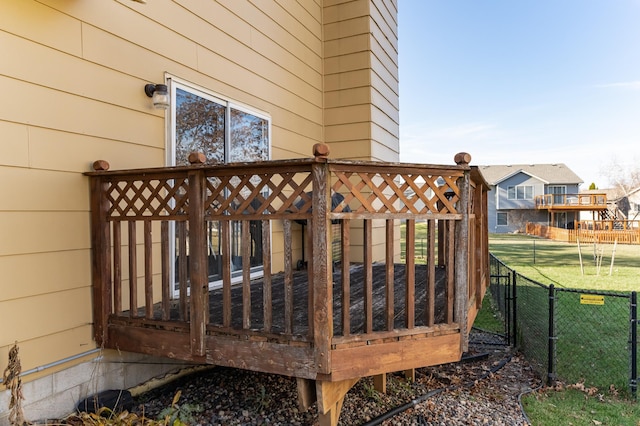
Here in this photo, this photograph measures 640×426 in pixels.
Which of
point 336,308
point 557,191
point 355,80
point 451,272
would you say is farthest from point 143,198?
point 557,191

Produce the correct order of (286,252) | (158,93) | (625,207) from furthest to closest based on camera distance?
(625,207)
(158,93)
(286,252)

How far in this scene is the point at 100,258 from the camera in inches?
113

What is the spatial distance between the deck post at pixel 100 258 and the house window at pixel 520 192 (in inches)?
1372

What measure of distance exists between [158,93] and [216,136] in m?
0.81

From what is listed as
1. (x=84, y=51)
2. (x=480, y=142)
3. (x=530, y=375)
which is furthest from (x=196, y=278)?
(x=480, y=142)

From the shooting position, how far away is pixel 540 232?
29.6 meters

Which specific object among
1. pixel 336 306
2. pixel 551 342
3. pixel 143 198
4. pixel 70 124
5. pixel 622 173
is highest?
pixel 622 173

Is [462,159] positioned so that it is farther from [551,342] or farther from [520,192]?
[520,192]

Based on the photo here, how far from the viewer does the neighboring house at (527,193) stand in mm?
31859

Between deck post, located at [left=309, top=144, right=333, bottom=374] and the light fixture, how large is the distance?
1.75m

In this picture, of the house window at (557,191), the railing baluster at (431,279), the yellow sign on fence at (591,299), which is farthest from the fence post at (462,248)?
the house window at (557,191)

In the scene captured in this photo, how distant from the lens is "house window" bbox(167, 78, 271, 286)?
3.64 metres

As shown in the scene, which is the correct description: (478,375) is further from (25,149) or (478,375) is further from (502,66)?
(502,66)

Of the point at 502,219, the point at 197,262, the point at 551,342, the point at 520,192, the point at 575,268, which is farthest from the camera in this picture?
the point at 502,219
